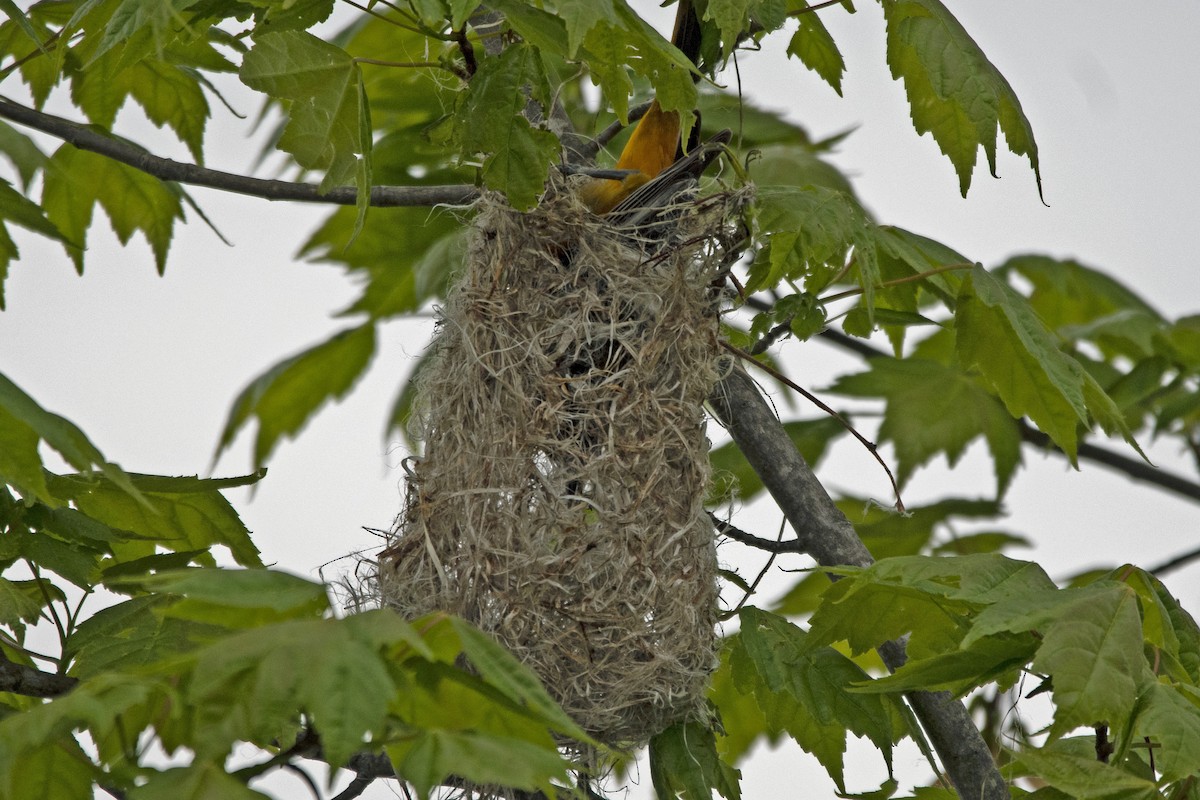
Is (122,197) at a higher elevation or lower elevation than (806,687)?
higher

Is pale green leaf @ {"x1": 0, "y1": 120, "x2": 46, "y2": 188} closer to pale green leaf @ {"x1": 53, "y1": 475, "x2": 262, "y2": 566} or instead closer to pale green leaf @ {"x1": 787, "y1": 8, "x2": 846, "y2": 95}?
pale green leaf @ {"x1": 53, "y1": 475, "x2": 262, "y2": 566}

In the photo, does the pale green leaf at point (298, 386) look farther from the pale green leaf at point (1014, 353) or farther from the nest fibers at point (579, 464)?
the pale green leaf at point (1014, 353)

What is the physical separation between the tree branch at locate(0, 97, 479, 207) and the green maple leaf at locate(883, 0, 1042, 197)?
849 mm

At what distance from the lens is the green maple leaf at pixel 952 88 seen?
2.14 m

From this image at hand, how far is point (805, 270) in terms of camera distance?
2375 mm

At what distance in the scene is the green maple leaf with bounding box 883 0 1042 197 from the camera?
2143 mm

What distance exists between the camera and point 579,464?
224 cm

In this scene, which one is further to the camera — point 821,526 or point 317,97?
point 821,526

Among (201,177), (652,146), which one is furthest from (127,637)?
(652,146)

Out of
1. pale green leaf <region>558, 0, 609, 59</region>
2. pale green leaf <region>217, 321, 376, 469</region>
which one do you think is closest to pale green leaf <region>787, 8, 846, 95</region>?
pale green leaf <region>558, 0, 609, 59</region>

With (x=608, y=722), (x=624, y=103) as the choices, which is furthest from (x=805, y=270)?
(x=608, y=722)

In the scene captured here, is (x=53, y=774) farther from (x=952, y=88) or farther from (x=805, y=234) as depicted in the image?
(x=952, y=88)

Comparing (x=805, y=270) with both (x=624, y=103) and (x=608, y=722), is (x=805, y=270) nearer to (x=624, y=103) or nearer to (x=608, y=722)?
(x=624, y=103)

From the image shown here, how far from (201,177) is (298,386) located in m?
1.64
